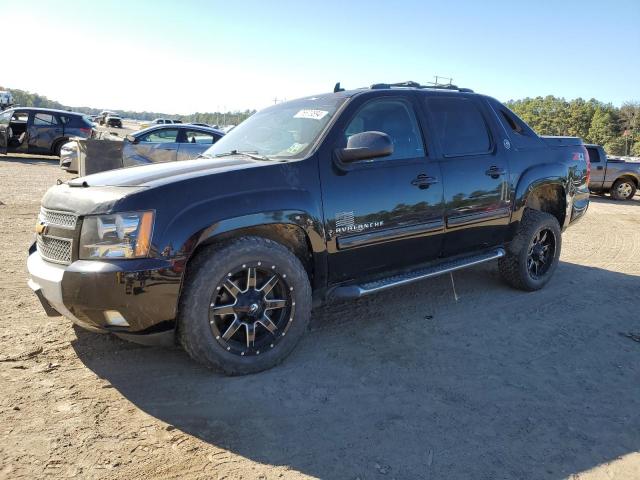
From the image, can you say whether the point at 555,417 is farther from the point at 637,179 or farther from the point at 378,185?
the point at 637,179

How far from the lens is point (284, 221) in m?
3.31

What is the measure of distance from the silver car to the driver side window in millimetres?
7642

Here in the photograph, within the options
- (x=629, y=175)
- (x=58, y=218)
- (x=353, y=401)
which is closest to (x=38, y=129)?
(x=58, y=218)

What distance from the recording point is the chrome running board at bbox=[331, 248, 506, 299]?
3689 millimetres

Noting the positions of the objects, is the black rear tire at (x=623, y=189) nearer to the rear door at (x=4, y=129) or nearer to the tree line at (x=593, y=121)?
the rear door at (x=4, y=129)

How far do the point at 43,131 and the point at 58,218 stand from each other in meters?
16.4

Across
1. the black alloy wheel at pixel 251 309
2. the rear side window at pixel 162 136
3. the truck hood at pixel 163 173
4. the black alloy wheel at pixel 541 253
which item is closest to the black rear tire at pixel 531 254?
the black alloy wheel at pixel 541 253

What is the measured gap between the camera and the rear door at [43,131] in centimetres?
1694

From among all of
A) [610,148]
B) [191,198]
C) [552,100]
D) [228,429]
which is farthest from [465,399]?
[552,100]

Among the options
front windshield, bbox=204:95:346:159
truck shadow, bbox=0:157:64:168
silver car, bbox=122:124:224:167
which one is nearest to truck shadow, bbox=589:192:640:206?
silver car, bbox=122:124:224:167

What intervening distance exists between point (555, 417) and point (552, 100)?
298ft

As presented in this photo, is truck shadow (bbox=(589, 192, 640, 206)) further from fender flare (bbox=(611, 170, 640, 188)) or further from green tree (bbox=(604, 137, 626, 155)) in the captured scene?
green tree (bbox=(604, 137, 626, 155))

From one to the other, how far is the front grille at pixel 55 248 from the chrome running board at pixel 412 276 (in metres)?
1.81

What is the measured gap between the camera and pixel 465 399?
3.08m
